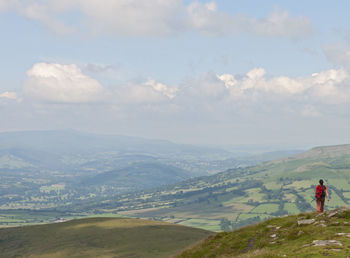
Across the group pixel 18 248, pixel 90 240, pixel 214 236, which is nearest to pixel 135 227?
pixel 90 240

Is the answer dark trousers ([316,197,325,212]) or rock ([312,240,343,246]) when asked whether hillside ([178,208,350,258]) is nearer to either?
rock ([312,240,343,246])

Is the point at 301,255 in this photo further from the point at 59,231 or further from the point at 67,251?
the point at 59,231

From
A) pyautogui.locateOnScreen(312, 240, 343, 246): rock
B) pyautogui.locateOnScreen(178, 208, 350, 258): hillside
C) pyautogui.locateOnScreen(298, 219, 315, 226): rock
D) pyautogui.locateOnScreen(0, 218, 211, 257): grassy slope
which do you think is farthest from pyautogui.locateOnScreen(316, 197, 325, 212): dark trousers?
pyautogui.locateOnScreen(0, 218, 211, 257): grassy slope

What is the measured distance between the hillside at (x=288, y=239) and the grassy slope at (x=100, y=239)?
5833 cm

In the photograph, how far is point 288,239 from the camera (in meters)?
33.6

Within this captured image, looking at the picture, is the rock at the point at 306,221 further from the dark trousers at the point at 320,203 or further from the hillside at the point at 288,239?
the dark trousers at the point at 320,203

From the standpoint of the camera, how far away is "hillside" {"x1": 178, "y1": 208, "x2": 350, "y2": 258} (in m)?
26.5

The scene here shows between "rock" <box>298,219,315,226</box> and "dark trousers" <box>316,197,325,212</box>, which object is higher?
"dark trousers" <box>316,197,325,212</box>

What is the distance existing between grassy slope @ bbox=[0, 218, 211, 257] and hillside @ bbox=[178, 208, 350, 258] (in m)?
58.3

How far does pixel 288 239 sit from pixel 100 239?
103 m

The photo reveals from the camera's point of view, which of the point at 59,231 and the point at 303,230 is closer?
the point at 303,230

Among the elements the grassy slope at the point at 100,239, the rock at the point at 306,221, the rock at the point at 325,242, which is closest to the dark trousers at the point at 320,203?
the rock at the point at 306,221

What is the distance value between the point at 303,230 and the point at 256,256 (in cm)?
1001

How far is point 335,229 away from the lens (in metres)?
31.8
